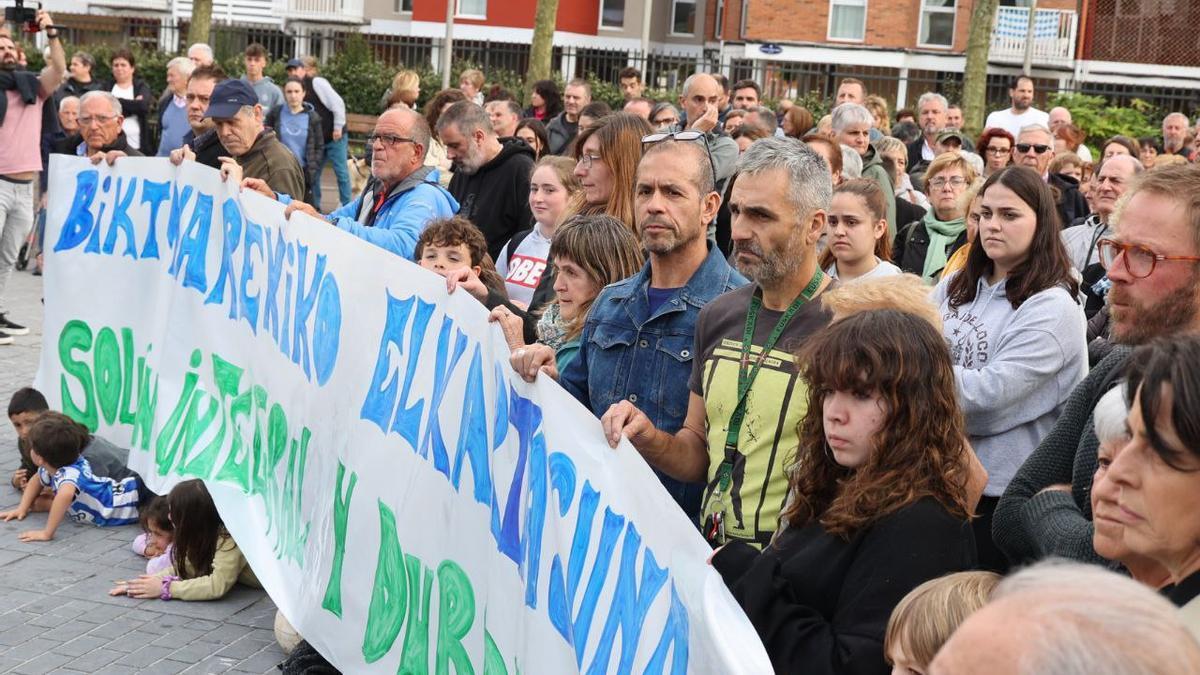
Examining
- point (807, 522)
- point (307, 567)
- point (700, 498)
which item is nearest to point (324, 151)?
point (307, 567)

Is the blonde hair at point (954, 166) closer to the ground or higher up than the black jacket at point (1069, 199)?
higher up

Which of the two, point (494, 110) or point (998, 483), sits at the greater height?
point (494, 110)

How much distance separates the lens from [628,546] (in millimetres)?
3338

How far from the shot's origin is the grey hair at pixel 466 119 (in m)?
8.16

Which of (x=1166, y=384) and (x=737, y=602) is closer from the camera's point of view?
(x=1166, y=384)

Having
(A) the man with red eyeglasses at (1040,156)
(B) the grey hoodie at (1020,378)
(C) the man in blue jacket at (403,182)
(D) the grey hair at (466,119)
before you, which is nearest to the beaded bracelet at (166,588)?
(C) the man in blue jacket at (403,182)

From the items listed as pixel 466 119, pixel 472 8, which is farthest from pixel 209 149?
pixel 472 8

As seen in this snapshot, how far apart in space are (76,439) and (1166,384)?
6061 mm

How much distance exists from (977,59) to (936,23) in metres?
15.0

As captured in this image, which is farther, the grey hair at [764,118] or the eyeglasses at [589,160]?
the grey hair at [764,118]

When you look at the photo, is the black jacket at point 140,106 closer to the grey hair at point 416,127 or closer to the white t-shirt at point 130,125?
the white t-shirt at point 130,125

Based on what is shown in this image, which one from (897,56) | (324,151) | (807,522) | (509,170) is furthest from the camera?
(897,56)

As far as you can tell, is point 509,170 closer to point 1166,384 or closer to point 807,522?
point 807,522

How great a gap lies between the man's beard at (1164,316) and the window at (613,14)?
40238mm
